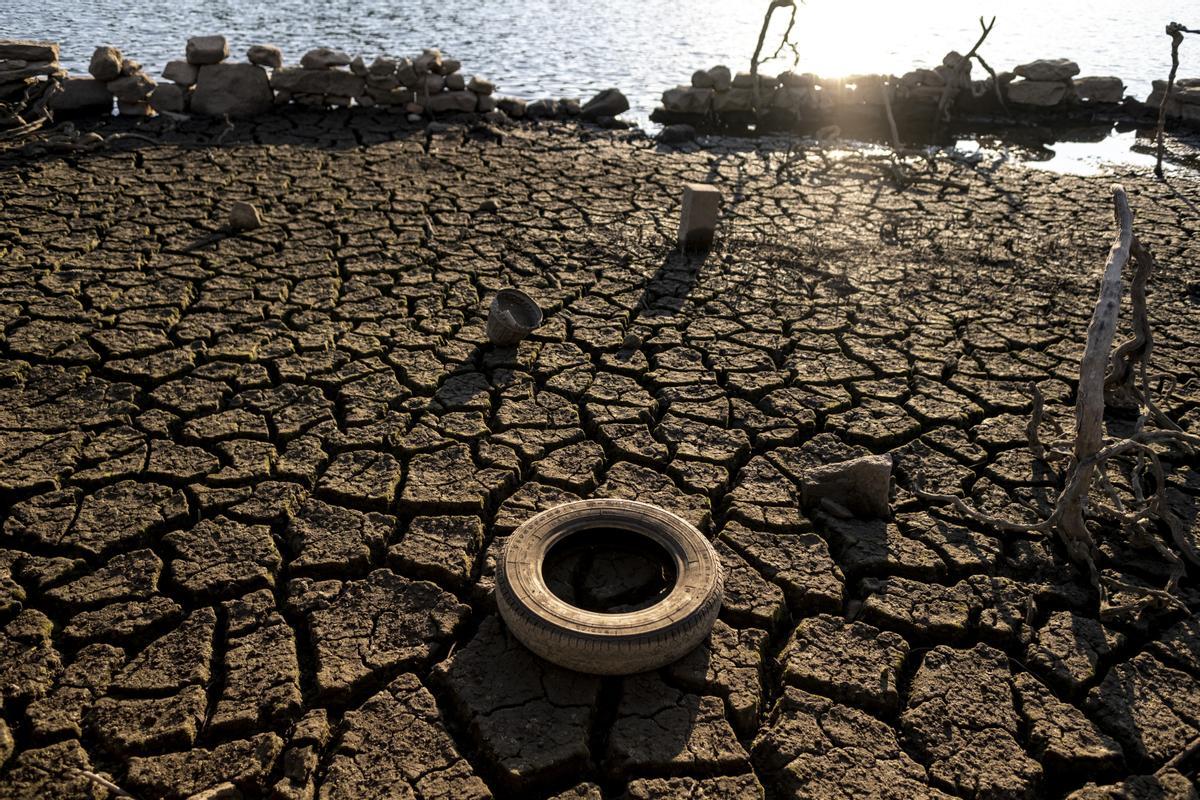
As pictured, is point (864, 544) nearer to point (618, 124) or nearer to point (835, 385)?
point (835, 385)

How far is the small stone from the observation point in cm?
679

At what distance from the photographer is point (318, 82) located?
10.5 m

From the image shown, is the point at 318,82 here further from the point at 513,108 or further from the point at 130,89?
the point at 513,108

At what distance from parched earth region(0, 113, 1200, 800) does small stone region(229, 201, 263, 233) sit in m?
0.14

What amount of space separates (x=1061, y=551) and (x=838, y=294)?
2915 millimetres

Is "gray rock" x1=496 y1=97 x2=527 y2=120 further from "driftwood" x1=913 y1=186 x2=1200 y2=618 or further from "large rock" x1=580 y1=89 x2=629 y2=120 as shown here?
"driftwood" x1=913 y1=186 x2=1200 y2=618

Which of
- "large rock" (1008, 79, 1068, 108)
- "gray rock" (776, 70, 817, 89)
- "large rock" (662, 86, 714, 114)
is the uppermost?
"large rock" (1008, 79, 1068, 108)

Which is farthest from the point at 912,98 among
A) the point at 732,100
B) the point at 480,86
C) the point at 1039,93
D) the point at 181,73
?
the point at 181,73

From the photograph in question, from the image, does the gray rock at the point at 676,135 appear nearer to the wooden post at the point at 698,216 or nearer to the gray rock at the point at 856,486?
the wooden post at the point at 698,216

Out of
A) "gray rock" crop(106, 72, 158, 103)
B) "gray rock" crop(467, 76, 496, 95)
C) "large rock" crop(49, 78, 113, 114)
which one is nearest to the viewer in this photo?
"large rock" crop(49, 78, 113, 114)

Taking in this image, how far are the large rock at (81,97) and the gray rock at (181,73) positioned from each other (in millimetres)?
717

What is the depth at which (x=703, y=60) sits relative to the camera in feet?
64.0

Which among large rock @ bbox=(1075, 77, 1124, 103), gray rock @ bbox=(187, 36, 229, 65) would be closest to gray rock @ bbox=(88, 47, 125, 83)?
gray rock @ bbox=(187, 36, 229, 65)

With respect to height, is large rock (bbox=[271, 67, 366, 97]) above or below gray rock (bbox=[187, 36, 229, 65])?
below
